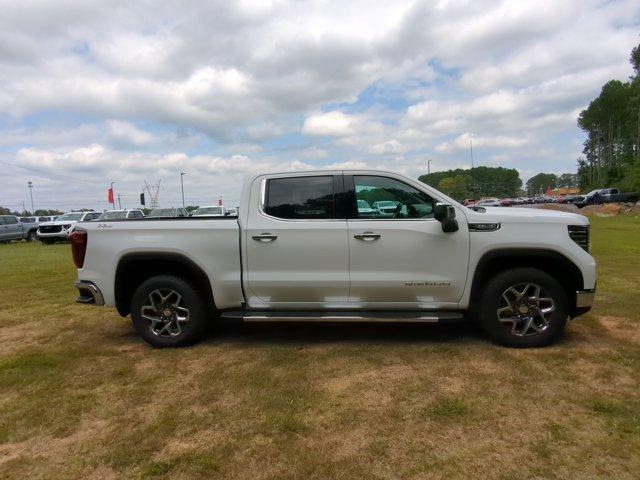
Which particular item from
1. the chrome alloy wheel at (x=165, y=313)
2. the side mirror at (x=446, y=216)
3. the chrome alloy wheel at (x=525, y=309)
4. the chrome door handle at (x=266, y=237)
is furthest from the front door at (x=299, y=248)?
the chrome alloy wheel at (x=525, y=309)

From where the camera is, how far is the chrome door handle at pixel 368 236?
4.54m

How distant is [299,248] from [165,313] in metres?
1.60

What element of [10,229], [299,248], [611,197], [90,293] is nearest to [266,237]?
[299,248]

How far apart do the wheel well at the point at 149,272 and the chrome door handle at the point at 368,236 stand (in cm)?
158

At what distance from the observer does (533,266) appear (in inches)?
184

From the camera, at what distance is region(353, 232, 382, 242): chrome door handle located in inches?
179

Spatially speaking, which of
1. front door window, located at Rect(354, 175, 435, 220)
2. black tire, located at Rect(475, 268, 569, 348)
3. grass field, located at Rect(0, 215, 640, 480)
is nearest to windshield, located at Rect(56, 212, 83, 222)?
grass field, located at Rect(0, 215, 640, 480)

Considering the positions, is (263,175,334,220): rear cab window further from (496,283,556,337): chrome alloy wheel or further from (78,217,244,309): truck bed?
(496,283,556,337): chrome alloy wheel

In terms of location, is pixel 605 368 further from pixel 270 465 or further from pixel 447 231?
pixel 270 465

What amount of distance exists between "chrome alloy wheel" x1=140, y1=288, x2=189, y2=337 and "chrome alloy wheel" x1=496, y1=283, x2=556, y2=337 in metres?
3.19

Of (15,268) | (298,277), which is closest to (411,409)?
(298,277)

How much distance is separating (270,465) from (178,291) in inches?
99.3

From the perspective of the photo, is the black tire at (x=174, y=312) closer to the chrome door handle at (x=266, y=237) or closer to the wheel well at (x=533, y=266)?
the chrome door handle at (x=266, y=237)

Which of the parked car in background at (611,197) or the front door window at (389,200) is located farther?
the parked car in background at (611,197)
